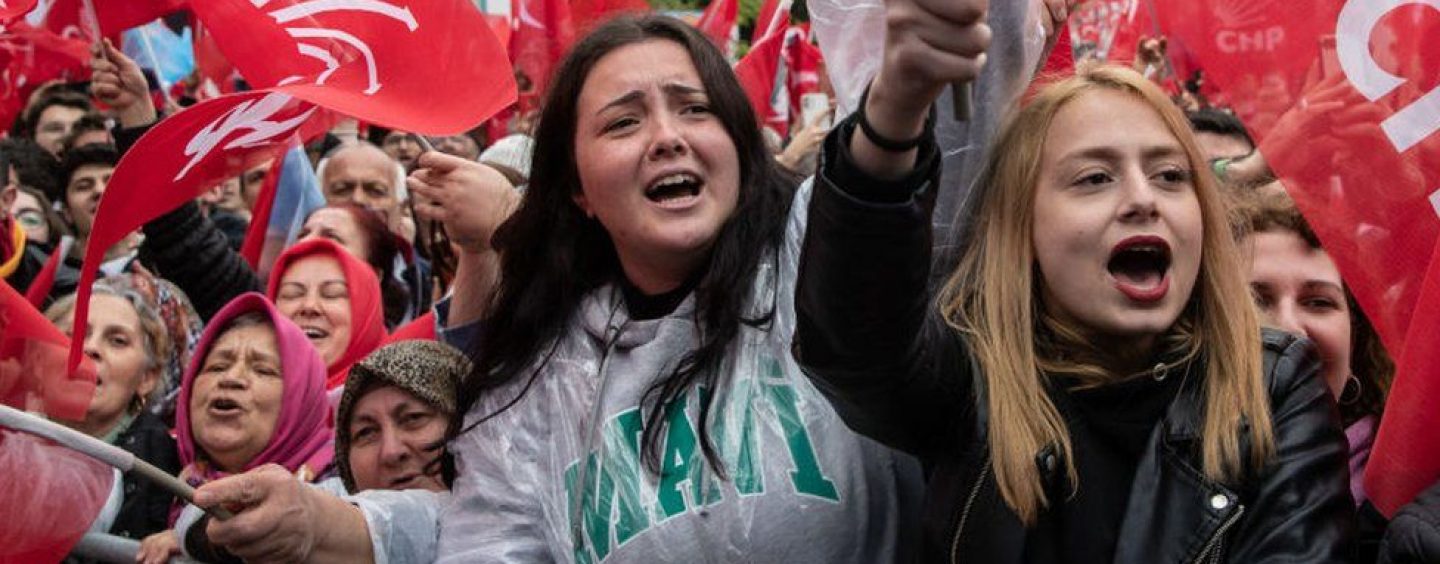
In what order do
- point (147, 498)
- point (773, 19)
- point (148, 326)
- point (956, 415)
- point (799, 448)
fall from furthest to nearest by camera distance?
point (773, 19) < point (148, 326) < point (147, 498) < point (799, 448) < point (956, 415)

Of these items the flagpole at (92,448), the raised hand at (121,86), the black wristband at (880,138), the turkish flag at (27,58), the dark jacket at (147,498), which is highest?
the turkish flag at (27,58)

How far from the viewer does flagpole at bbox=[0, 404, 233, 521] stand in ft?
9.36

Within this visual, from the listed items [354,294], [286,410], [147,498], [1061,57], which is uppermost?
[1061,57]

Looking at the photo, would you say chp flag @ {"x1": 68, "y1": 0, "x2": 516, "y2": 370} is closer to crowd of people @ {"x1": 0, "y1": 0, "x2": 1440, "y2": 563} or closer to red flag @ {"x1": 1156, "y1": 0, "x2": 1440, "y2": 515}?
crowd of people @ {"x1": 0, "y1": 0, "x2": 1440, "y2": 563}

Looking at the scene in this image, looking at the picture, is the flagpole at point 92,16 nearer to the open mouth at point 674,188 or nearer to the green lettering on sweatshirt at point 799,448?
the open mouth at point 674,188

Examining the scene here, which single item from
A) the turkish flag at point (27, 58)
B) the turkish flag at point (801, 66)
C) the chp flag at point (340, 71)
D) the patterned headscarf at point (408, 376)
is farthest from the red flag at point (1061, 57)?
the turkish flag at point (801, 66)

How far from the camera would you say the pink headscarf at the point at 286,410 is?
13.3 ft

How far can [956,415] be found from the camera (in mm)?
2414

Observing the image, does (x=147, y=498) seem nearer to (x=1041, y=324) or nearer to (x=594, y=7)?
(x=1041, y=324)

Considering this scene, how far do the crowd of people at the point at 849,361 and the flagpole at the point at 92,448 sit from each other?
9 centimetres

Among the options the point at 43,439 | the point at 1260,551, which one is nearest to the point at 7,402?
the point at 43,439

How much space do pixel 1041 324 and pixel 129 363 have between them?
104 inches

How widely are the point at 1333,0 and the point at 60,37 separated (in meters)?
4.37

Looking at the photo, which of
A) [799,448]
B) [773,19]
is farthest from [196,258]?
[799,448]
